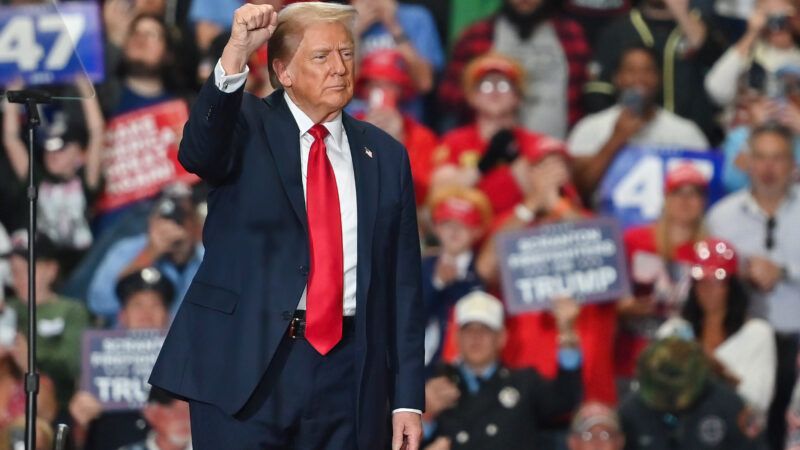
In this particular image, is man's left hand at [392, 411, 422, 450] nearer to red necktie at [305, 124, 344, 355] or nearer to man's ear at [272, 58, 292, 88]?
red necktie at [305, 124, 344, 355]

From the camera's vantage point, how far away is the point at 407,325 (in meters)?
3.87

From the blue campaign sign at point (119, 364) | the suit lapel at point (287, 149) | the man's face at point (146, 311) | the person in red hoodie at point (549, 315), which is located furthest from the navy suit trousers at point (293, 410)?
A: the man's face at point (146, 311)

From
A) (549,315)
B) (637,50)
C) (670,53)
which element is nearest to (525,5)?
(637,50)

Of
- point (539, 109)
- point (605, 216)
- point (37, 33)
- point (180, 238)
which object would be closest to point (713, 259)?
point (605, 216)

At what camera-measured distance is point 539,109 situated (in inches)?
326

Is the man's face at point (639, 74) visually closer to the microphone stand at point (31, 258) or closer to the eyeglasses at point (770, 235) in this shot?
the eyeglasses at point (770, 235)

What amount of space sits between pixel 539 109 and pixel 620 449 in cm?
207

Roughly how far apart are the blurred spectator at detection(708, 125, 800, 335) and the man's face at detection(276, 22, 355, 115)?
4.10m

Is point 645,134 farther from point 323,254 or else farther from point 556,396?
point 323,254

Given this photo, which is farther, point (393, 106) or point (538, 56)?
point (538, 56)

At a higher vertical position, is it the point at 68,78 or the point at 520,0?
the point at 520,0

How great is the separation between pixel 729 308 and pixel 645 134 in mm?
1099

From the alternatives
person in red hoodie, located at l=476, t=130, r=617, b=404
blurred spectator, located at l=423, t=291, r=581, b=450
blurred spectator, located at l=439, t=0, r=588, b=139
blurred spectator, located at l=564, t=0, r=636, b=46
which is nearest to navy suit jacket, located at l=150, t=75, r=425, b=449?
blurred spectator, located at l=423, t=291, r=581, b=450

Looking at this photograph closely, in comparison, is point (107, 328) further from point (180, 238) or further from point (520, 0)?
point (520, 0)
